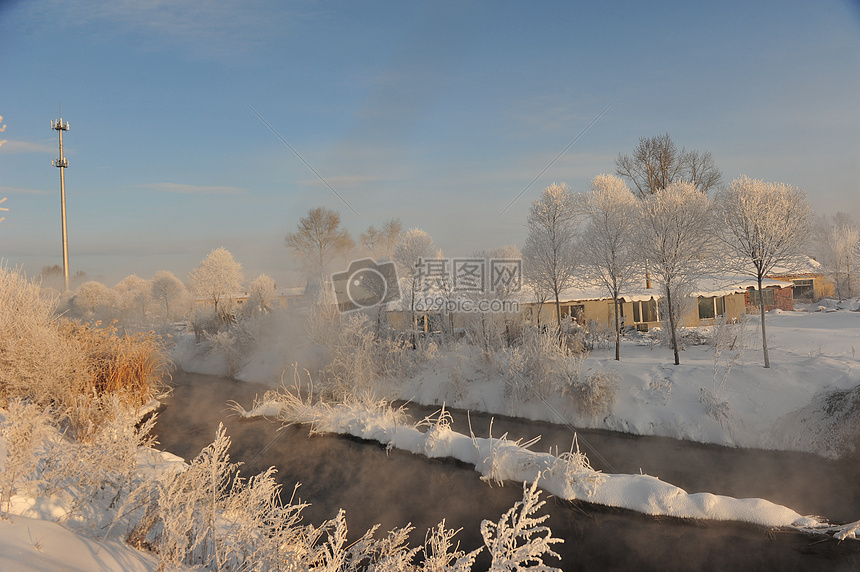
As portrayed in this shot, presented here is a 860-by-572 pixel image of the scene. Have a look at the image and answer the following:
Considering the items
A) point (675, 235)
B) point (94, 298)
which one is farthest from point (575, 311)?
point (94, 298)

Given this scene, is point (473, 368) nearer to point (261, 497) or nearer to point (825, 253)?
point (261, 497)

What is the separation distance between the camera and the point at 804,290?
122 feet

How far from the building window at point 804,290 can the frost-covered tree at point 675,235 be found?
96.6 feet

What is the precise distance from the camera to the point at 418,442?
980 centimetres

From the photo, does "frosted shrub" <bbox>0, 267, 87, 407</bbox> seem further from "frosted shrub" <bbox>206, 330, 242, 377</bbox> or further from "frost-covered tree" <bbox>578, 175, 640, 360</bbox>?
"frost-covered tree" <bbox>578, 175, 640, 360</bbox>

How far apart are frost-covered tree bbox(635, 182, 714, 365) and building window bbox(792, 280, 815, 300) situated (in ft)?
96.6

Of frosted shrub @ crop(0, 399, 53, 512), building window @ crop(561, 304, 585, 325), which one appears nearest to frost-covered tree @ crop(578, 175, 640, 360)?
building window @ crop(561, 304, 585, 325)

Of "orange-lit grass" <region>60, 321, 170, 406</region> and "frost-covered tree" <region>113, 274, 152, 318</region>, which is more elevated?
"frost-covered tree" <region>113, 274, 152, 318</region>

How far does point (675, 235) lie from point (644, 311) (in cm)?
1271

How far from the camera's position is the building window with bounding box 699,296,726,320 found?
25.8 meters

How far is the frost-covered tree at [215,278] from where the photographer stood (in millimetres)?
34281

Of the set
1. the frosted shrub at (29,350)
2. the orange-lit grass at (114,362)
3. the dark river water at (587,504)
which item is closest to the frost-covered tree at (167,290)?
the orange-lit grass at (114,362)

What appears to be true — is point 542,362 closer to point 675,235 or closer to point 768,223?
point 675,235

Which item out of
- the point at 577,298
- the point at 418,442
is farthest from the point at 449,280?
the point at 418,442
